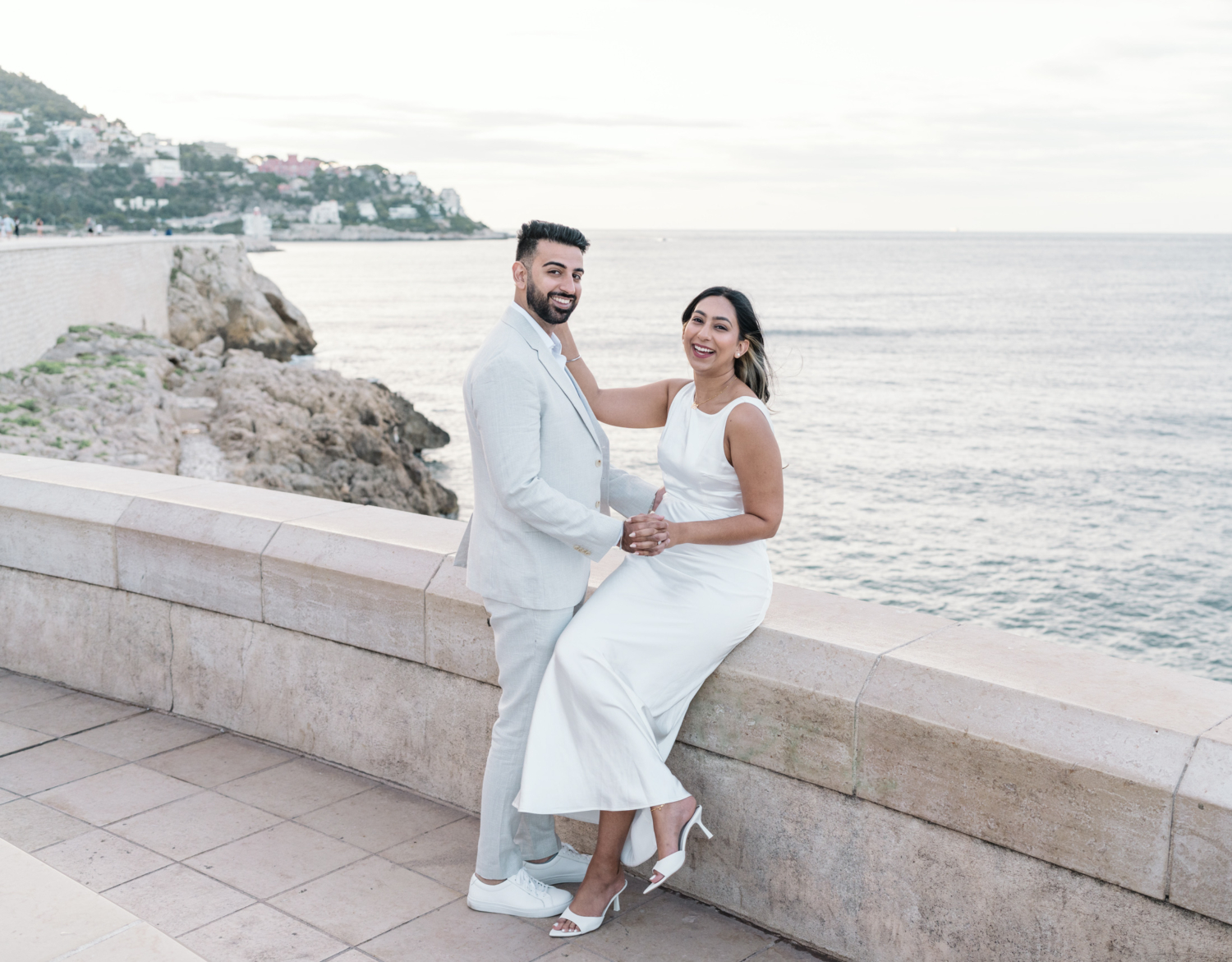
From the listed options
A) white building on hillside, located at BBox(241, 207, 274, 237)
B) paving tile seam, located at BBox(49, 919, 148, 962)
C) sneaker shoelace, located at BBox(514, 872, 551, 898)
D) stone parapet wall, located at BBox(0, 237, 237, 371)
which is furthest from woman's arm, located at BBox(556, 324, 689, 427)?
white building on hillside, located at BBox(241, 207, 274, 237)

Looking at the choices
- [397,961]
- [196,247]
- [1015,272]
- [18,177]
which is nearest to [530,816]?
[397,961]

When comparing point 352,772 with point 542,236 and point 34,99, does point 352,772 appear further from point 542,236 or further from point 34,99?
point 34,99

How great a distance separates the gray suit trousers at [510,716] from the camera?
3.27m

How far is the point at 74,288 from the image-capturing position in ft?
99.6

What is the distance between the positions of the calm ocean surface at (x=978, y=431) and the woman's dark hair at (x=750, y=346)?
52.1 ft

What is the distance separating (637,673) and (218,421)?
22.5m

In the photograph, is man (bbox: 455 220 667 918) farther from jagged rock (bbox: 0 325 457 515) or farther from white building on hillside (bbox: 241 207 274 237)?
white building on hillside (bbox: 241 207 274 237)

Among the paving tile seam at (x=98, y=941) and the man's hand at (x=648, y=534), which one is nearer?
the paving tile seam at (x=98, y=941)

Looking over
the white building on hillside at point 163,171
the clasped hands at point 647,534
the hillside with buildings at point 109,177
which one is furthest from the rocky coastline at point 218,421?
the white building on hillside at point 163,171

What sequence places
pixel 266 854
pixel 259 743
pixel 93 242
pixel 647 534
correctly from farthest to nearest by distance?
1. pixel 93 242
2. pixel 259 743
3. pixel 266 854
4. pixel 647 534

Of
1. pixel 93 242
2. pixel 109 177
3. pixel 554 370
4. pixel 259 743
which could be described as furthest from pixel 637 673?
pixel 109 177

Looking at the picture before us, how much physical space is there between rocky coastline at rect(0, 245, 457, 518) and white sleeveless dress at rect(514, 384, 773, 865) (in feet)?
54.2

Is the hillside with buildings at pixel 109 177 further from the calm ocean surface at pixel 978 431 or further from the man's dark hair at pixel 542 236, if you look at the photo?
the man's dark hair at pixel 542 236

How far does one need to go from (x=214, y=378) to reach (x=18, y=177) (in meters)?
84.0
